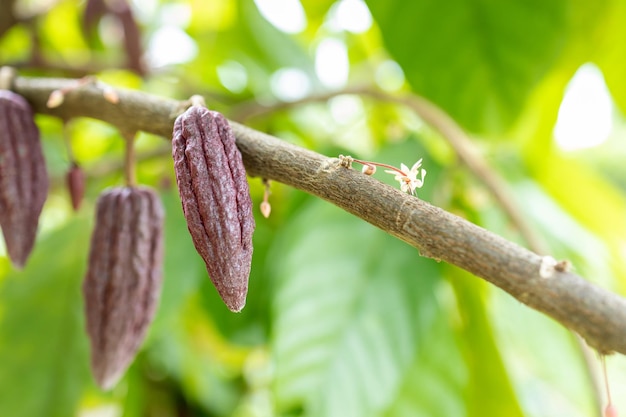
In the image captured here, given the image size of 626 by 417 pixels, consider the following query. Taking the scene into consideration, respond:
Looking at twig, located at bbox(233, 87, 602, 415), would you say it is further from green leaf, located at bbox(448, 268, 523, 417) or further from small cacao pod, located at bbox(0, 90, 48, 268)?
small cacao pod, located at bbox(0, 90, 48, 268)

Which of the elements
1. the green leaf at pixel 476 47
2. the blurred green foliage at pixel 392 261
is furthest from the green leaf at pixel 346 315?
the green leaf at pixel 476 47

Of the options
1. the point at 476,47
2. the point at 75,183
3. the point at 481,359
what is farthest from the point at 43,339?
the point at 476,47

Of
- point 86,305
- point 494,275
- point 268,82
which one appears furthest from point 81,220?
point 494,275

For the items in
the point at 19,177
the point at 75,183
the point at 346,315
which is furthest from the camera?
the point at 346,315

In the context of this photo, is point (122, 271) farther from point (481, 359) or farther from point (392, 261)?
point (481, 359)

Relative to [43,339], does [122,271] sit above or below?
above

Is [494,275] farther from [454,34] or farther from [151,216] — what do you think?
[454,34]
